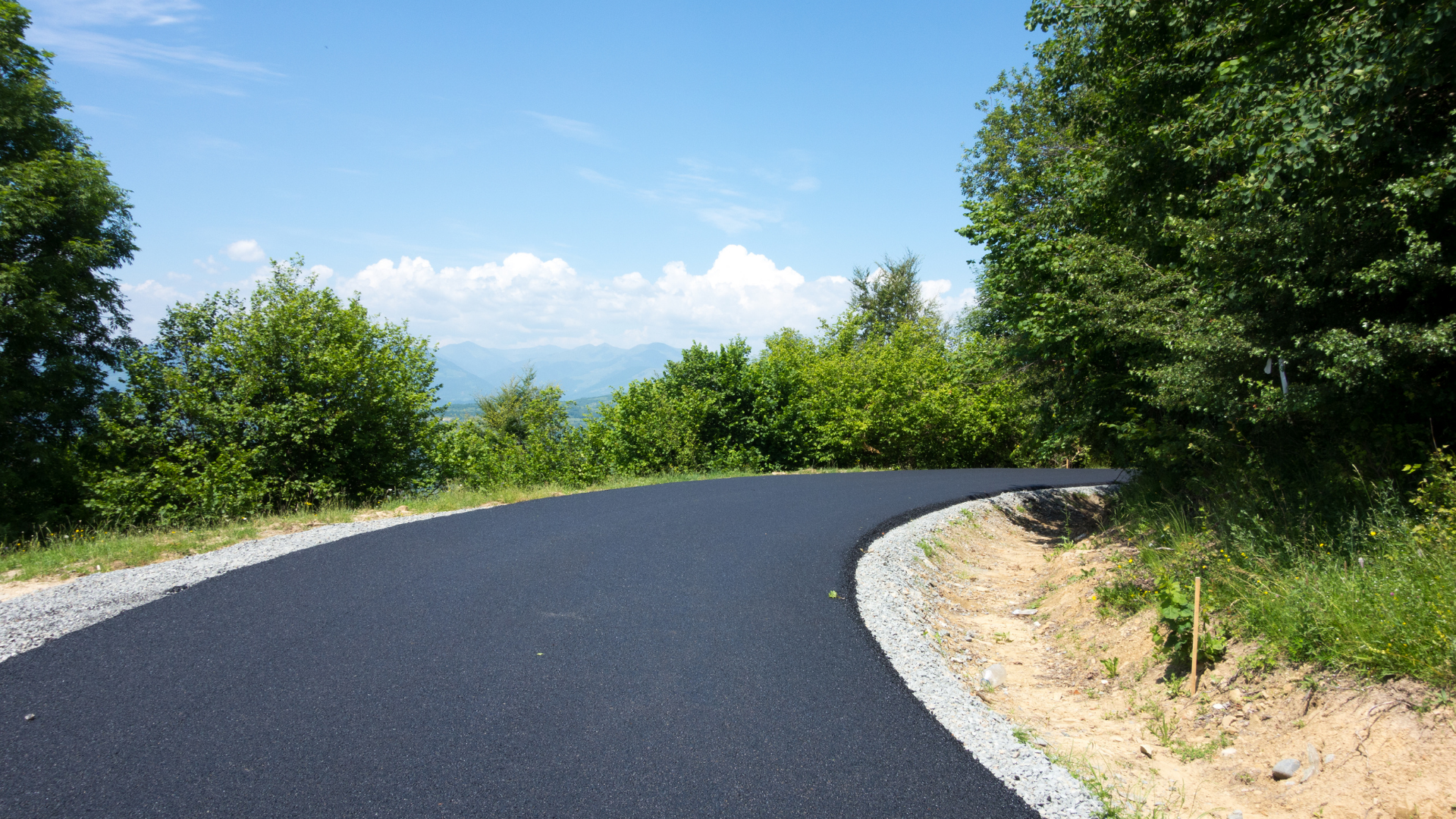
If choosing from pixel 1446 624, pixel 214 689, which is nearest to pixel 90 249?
pixel 214 689

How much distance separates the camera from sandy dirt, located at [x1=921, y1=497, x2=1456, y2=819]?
11.0 ft

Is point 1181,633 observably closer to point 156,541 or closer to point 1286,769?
point 1286,769

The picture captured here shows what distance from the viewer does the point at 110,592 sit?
20.5 feet

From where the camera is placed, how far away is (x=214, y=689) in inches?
167

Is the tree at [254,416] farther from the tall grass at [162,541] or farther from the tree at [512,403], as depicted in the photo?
the tree at [512,403]

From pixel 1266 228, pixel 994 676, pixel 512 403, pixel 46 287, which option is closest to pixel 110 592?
pixel 994 676

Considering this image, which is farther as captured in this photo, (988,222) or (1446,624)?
(988,222)

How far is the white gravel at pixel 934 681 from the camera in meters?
3.53

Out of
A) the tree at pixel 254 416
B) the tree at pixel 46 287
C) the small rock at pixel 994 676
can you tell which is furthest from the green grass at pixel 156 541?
the small rock at pixel 994 676

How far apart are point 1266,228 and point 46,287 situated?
2318cm

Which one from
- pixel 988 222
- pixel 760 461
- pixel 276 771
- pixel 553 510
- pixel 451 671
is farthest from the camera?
pixel 760 461

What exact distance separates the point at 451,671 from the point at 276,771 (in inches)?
53.3

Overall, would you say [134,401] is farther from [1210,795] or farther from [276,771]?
[1210,795]

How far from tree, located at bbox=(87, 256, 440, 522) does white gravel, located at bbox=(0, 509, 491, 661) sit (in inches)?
302
